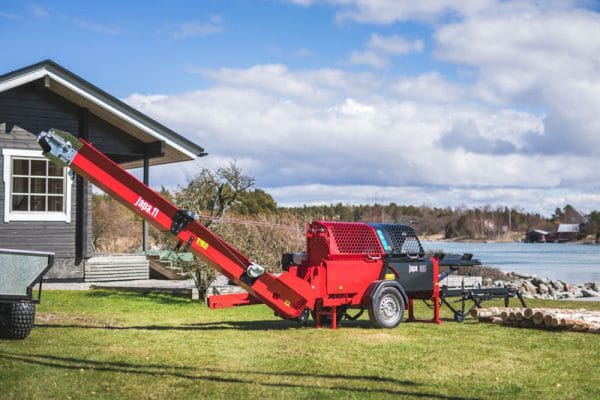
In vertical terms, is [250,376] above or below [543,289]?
above

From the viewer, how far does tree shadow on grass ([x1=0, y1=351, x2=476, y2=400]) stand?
305 inches

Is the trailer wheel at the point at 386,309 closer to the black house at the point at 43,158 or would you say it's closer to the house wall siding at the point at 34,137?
the black house at the point at 43,158

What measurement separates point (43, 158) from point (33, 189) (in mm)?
810

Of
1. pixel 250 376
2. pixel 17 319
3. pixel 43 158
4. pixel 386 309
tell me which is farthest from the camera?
pixel 43 158

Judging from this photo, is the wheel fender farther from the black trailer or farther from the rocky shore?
the rocky shore

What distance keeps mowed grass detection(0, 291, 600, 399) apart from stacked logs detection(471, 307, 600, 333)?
11.3 inches

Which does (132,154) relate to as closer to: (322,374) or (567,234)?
(322,374)

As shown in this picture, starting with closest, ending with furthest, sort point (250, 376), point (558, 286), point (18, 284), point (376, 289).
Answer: point (250, 376), point (18, 284), point (376, 289), point (558, 286)

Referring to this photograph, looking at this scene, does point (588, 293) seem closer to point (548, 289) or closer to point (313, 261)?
point (548, 289)

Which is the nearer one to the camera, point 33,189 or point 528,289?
point 33,189

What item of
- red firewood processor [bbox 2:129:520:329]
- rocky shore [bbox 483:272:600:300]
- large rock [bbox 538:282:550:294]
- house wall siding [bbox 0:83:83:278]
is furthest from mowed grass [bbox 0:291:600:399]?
large rock [bbox 538:282:550:294]

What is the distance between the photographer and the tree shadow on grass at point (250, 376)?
25.4ft

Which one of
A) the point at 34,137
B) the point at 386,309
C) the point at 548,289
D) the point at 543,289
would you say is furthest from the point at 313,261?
the point at 548,289

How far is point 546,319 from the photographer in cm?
1285
